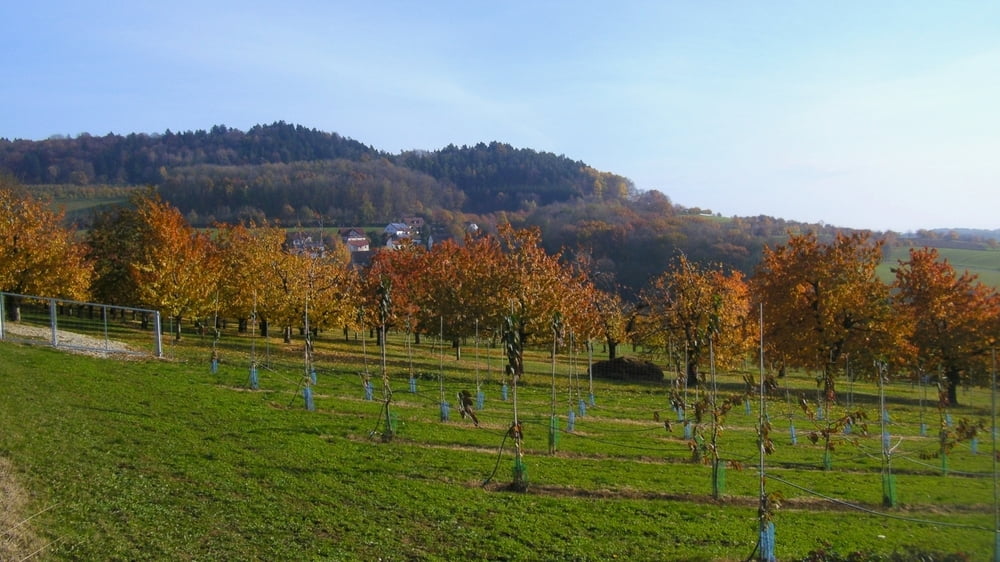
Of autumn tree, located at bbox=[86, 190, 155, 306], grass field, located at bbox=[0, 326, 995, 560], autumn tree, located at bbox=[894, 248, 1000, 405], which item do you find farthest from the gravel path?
autumn tree, located at bbox=[894, 248, 1000, 405]

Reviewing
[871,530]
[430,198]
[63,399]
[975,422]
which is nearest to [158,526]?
[63,399]

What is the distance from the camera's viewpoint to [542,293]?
38.2m

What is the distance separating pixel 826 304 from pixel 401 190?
114014 millimetres

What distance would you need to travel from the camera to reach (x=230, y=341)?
1555 inches

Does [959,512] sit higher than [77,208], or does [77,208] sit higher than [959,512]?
[77,208]

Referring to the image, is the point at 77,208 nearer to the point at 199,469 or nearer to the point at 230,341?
the point at 230,341

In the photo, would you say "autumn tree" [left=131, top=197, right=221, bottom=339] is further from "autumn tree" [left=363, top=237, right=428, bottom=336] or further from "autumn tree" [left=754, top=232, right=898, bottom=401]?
"autumn tree" [left=754, top=232, right=898, bottom=401]

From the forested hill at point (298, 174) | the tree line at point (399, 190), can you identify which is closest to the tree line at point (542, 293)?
the tree line at point (399, 190)

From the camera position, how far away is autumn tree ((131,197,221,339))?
1431 inches

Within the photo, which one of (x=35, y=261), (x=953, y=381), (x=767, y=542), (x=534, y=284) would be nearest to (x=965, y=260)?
(x=953, y=381)

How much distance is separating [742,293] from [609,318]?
29.1ft

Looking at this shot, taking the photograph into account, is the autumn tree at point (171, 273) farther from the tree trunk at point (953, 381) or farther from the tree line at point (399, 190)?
the tree line at point (399, 190)

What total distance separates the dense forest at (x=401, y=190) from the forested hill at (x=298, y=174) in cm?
33

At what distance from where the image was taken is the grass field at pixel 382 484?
9.43m
